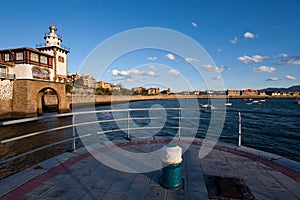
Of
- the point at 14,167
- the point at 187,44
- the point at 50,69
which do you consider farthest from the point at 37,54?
the point at 187,44

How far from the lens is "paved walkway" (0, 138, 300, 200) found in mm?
2398

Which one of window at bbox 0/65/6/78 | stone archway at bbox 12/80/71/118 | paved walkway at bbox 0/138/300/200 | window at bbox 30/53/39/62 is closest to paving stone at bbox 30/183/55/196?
paved walkway at bbox 0/138/300/200

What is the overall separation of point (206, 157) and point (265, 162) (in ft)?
4.10

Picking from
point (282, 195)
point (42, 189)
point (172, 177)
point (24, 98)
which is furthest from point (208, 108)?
point (24, 98)

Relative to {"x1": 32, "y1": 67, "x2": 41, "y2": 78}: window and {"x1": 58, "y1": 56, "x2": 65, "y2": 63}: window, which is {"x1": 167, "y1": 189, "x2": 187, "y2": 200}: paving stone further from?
{"x1": 58, "y1": 56, "x2": 65, "y2": 63}: window

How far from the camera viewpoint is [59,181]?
Result: 2.77 metres

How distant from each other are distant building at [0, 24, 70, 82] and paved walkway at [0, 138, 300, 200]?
28706mm

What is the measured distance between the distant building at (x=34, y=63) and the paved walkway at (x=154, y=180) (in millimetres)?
28706

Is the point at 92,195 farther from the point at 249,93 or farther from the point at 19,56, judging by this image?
the point at 249,93

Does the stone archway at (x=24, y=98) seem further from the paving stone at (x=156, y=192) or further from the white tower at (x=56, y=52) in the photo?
the paving stone at (x=156, y=192)

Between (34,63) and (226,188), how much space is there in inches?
1311

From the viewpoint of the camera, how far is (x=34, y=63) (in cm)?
2722

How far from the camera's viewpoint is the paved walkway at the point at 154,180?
2398 mm

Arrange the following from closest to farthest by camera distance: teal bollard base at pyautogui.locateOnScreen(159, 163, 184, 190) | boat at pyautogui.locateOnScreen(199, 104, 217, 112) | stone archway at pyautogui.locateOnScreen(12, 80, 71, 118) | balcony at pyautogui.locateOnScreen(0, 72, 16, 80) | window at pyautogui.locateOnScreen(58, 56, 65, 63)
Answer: teal bollard base at pyautogui.locateOnScreen(159, 163, 184, 190) < boat at pyautogui.locateOnScreen(199, 104, 217, 112) < balcony at pyautogui.locateOnScreen(0, 72, 16, 80) < stone archway at pyautogui.locateOnScreen(12, 80, 71, 118) < window at pyautogui.locateOnScreen(58, 56, 65, 63)
